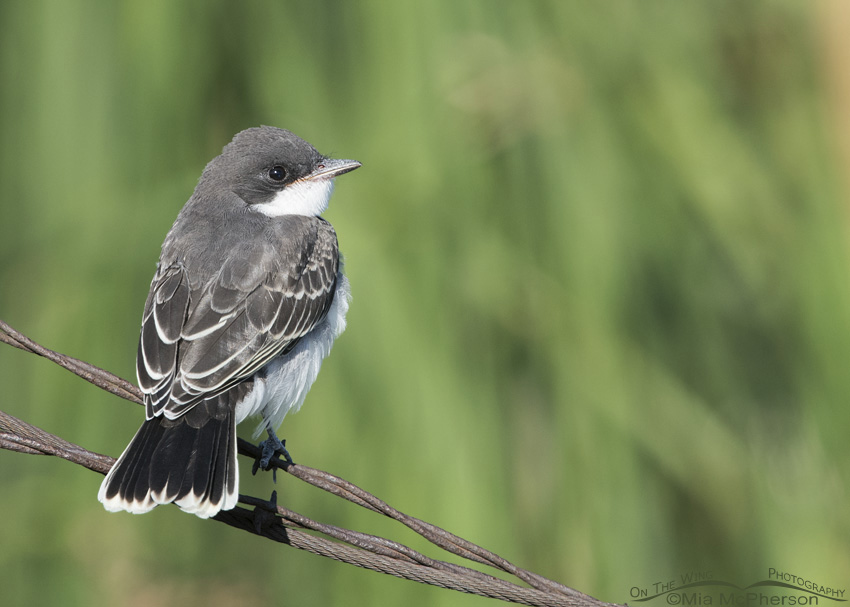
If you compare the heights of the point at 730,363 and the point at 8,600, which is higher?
the point at 730,363

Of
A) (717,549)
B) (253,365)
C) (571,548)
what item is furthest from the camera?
(717,549)

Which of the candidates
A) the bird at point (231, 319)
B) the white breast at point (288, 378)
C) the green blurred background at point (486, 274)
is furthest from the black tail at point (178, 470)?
the green blurred background at point (486, 274)

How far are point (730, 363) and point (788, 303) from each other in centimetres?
48

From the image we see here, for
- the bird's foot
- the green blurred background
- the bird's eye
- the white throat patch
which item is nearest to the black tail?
the bird's foot

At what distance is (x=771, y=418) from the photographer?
18.0 ft

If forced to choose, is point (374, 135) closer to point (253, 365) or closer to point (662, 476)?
point (253, 365)

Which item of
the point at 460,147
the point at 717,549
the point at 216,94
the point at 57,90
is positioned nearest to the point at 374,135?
the point at 460,147

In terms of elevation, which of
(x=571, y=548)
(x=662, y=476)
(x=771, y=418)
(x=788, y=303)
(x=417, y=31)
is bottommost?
(x=571, y=548)

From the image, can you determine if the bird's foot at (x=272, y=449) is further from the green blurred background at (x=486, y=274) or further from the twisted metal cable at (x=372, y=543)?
the twisted metal cable at (x=372, y=543)

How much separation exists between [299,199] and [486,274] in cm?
A: 116

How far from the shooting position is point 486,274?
5254mm

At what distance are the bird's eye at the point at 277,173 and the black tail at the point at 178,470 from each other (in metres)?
1.53

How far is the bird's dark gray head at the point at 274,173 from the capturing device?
4.66 m

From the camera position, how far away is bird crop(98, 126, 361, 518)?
333 centimetres
